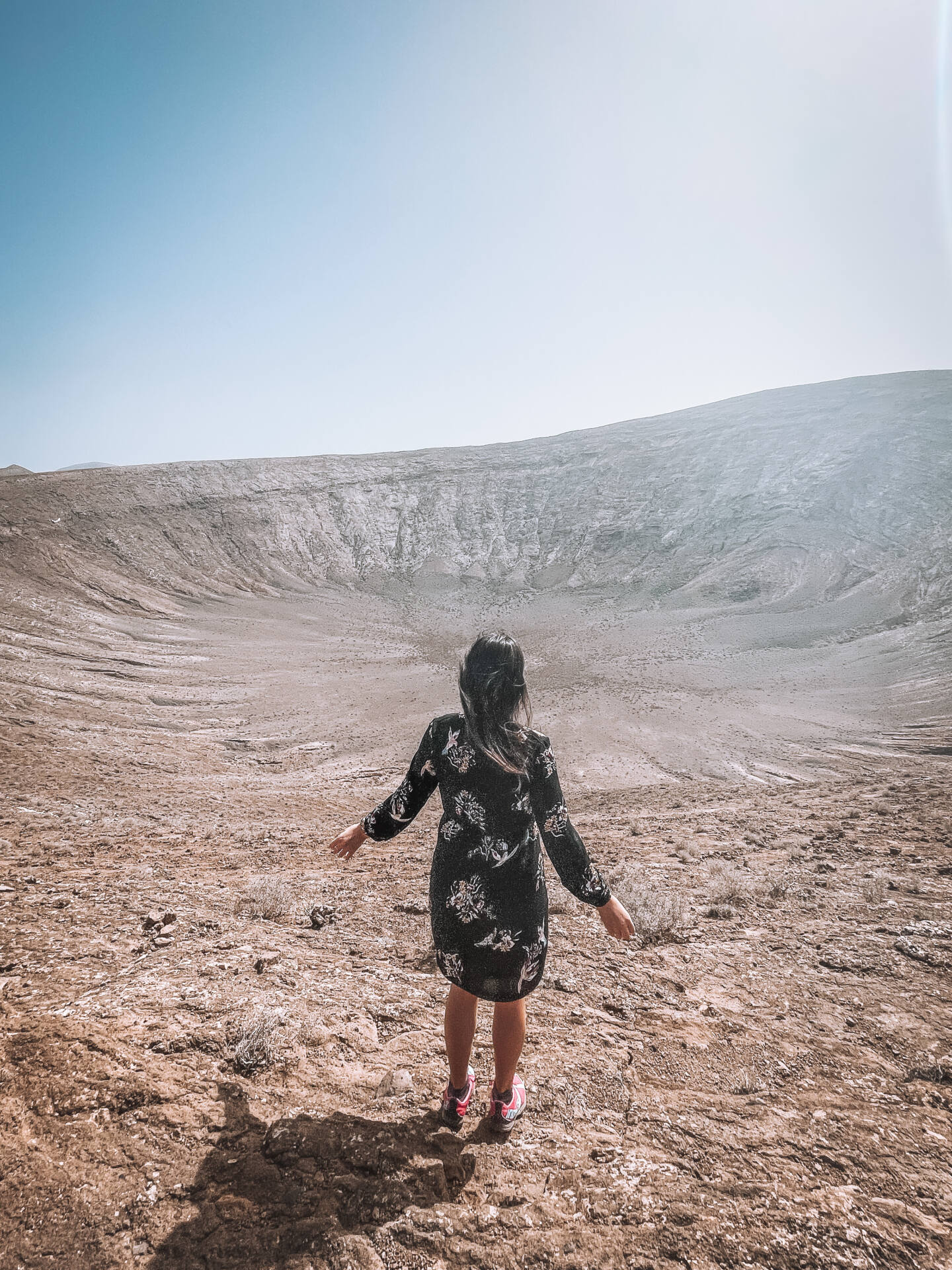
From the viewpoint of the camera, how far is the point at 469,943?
73.4 inches

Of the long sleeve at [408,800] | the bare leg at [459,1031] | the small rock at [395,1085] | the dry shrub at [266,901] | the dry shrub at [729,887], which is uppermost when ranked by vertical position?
the long sleeve at [408,800]

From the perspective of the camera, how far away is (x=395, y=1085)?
89.0 inches

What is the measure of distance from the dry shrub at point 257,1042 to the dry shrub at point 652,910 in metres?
2.24

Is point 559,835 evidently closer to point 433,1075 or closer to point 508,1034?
point 508,1034

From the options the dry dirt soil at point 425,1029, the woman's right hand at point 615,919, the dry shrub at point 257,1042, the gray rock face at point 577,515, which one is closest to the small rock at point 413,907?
the dry dirt soil at point 425,1029

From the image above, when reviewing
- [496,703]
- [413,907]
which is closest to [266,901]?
[413,907]

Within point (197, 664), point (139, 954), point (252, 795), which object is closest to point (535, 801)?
point (139, 954)

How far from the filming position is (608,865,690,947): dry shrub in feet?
12.1

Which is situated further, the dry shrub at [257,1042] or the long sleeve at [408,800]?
the dry shrub at [257,1042]

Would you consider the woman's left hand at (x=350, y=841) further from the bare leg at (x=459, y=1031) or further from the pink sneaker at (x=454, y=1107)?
the pink sneaker at (x=454, y=1107)

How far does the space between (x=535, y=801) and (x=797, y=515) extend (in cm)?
3302

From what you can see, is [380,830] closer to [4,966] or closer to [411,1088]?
[411,1088]

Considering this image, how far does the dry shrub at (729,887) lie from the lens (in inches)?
167

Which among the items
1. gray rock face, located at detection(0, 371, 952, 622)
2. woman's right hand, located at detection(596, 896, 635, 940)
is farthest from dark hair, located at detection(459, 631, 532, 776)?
gray rock face, located at detection(0, 371, 952, 622)
